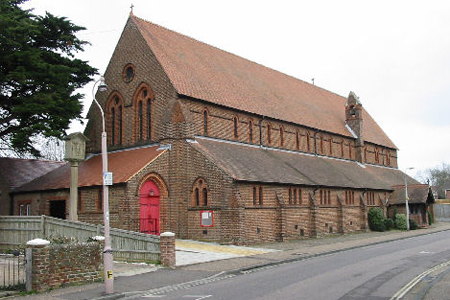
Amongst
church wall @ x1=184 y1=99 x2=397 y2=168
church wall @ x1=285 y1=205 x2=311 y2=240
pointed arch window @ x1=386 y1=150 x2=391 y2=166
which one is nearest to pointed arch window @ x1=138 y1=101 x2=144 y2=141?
church wall @ x1=184 y1=99 x2=397 y2=168

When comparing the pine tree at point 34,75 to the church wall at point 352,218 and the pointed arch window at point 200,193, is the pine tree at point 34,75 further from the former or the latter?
the church wall at point 352,218

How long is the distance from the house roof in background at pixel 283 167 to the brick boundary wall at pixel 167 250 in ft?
27.6

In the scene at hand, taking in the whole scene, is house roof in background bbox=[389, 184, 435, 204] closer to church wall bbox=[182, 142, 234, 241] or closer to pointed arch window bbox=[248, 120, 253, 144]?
pointed arch window bbox=[248, 120, 253, 144]

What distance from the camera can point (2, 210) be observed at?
1237 inches

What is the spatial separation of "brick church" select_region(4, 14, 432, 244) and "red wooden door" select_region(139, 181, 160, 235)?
0.06m

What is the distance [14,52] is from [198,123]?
11.1 m

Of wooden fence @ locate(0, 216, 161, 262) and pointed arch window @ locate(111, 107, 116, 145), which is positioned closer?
wooden fence @ locate(0, 216, 161, 262)

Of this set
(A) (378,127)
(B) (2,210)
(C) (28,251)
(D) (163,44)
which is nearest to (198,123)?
(D) (163,44)

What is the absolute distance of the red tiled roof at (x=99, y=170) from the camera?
86.6ft

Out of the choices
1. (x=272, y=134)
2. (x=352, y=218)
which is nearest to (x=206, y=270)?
(x=272, y=134)

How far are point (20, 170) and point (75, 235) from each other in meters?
15.9

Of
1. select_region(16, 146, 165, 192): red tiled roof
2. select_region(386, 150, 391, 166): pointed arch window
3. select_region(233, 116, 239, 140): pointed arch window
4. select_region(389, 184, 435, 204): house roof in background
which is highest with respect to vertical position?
select_region(233, 116, 239, 140): pointed arch window

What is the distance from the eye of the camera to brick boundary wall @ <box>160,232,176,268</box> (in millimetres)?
18062

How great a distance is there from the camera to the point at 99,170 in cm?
2878
